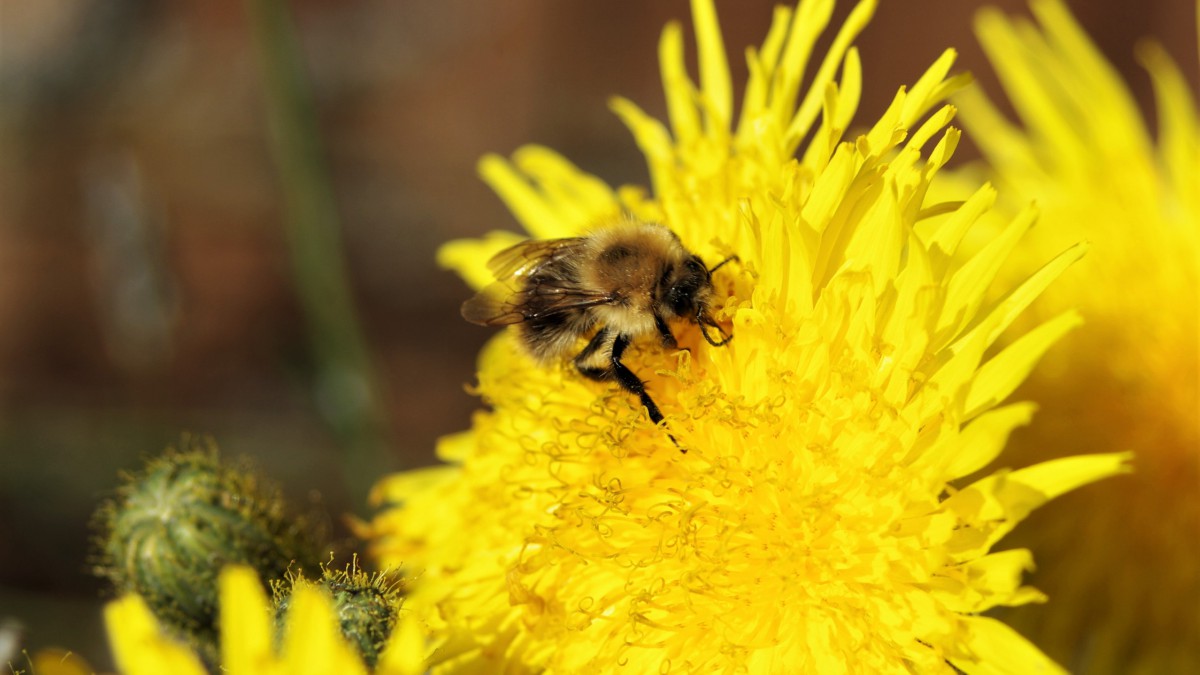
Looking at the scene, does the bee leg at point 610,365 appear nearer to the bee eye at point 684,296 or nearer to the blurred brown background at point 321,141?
the bee eye at point 684,296

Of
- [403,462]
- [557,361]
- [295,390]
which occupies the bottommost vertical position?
[557,361]

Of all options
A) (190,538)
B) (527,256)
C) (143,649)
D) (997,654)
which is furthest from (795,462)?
(190,538)

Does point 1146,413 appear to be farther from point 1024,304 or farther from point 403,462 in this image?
point 403,462

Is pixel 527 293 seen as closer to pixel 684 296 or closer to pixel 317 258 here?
pixel 684 296

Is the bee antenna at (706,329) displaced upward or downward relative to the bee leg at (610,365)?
downward

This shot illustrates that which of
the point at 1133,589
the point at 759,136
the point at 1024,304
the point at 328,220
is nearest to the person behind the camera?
the point at 1024,304

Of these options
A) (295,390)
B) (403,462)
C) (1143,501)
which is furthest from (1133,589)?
(295,390)

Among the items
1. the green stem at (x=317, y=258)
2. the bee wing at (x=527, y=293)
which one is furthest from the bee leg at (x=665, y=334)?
the green stem at (x=317, y=258)

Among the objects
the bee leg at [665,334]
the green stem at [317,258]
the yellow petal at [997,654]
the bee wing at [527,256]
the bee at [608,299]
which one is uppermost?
the green stem at [317,258]
